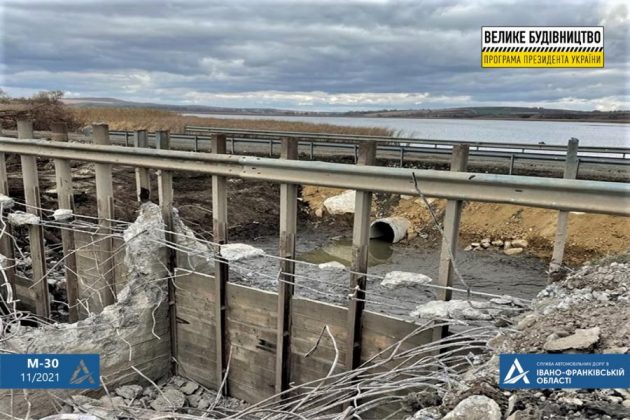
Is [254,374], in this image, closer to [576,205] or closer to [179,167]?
[179,167]

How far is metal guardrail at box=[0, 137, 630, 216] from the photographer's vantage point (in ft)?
10.7

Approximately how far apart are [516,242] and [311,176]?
10.2 meters

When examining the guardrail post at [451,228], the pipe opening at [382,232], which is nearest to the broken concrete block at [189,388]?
the guardrail post at [451,228]

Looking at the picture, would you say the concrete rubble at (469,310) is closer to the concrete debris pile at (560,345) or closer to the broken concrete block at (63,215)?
the concrete debris pile at (560,345)

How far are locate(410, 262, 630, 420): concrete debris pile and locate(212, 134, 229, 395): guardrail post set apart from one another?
2770mm

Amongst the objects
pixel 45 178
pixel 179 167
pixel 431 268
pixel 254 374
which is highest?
pixel 179 167

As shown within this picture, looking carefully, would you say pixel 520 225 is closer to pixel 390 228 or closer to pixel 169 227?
pixel 390 228

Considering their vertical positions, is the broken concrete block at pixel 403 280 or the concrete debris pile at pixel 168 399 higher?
the broken concrete block at pixel 403 280

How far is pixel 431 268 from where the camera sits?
11.9m

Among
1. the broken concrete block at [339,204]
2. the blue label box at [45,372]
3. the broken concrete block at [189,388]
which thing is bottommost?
the broken concrete block at [189,388]

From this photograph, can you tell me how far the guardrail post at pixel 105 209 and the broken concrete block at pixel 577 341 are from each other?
4.95 metres

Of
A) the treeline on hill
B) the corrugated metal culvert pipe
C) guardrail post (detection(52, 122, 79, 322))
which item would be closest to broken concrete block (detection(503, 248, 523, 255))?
the corrugated metal culvert pipe

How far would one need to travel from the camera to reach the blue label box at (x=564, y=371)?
8.18 ft

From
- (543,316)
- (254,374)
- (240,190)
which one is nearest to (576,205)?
(543,316)
